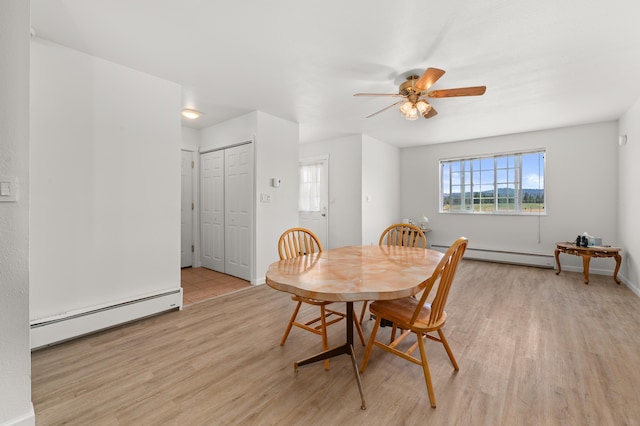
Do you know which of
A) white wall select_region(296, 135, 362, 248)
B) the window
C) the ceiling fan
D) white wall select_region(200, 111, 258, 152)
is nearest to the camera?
the ceiling fan

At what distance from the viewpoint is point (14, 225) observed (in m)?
1.36

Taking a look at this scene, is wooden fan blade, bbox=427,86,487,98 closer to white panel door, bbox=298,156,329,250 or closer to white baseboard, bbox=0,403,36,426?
white panel door, bbox=298,156,329,250

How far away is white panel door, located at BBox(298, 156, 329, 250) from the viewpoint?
5.74 meters

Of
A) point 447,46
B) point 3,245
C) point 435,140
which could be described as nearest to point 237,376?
point 3,245

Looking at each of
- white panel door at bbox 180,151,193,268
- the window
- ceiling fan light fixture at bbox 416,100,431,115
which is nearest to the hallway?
white panel door at bbox 180,151,193,268

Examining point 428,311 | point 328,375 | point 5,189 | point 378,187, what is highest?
point 378,187

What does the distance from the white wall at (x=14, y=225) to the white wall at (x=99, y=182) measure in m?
1.02

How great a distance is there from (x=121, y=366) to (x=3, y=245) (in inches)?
42.7

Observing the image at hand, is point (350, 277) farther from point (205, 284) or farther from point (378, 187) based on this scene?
point (378, 187)

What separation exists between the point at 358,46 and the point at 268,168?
210 centimetres

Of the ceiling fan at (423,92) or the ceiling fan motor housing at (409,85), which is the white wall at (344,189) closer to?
the ceiling fan at (423,92)

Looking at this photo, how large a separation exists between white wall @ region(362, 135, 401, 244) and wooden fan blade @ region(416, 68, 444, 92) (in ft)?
9.01

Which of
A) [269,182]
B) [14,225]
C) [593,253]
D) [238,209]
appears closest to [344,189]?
[269,182]

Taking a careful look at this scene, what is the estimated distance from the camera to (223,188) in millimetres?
4367
